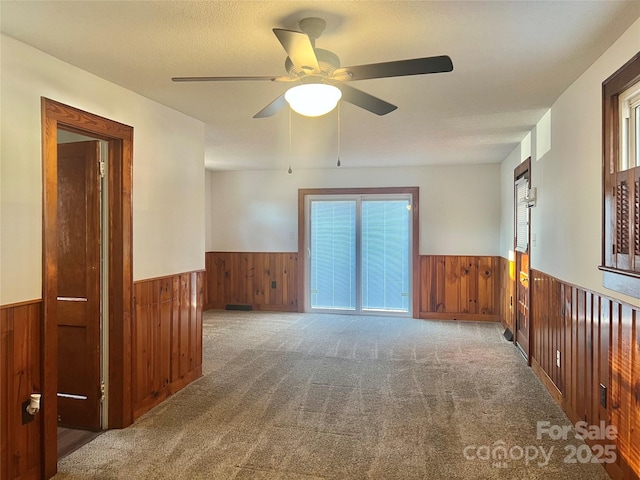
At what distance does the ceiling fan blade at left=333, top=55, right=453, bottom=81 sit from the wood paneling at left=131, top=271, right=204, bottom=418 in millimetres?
2039

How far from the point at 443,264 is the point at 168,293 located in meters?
4.20

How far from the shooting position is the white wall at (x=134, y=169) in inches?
78.9

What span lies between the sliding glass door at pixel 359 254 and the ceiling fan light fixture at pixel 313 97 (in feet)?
14.5

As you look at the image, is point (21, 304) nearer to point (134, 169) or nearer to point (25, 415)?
point (25, 415)

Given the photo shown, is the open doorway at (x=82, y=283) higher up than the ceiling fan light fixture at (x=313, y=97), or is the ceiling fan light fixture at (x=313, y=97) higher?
the ceiling fan light fixture at (x=313, y=97)

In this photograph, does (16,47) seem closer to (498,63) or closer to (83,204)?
(83,204)

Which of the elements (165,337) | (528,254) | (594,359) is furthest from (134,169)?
(528,254)

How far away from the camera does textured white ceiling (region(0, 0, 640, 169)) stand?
177 cm

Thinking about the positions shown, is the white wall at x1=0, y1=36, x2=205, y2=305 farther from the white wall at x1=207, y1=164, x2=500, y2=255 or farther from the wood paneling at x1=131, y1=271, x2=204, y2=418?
the white wall at x1=207, y1=164, x2=500, y2=255

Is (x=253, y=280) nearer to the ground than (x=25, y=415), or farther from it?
farther from it

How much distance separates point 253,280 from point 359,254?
1817 mm

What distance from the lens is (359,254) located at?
631 cm

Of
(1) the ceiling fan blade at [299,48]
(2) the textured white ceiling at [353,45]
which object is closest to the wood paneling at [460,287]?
(2) the textured white ceiling at [353,45]

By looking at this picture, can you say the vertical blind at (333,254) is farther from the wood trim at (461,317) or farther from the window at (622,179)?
the window at (622,179)
